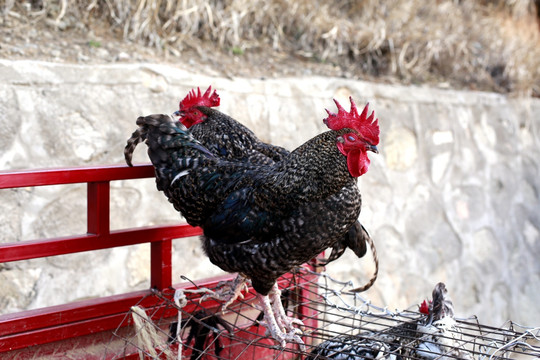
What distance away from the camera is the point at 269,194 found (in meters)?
2.20

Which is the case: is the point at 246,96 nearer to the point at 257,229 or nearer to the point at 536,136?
the point at 257,229

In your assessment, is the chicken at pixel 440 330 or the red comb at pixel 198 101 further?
the red comb at pixel 198 101

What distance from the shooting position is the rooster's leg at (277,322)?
7.63 ft

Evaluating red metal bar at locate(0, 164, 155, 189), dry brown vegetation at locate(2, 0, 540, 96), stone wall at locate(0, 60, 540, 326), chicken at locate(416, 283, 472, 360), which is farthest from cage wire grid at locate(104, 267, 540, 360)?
dry brown vegetation at locate(2, 0, 540, 96)

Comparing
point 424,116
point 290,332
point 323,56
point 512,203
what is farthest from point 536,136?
point 290,332

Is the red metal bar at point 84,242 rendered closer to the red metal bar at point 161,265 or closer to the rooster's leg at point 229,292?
the red metal bar at point 161,265

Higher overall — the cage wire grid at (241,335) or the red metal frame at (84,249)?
the red metal frame at (84,249)

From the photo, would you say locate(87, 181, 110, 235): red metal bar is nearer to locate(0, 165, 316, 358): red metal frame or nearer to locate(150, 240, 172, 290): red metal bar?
locate(0, 165, 316, 358): red metal frame

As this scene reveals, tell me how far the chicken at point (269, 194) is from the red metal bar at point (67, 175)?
0.26 feet

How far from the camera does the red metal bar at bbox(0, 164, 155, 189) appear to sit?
2001 millimetres

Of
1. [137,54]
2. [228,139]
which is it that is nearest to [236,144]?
[228,139]

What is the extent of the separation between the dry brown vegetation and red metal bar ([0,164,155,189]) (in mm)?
2106

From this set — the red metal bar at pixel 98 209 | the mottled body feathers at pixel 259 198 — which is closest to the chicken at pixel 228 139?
the mottled body feathers at pixel 259 198

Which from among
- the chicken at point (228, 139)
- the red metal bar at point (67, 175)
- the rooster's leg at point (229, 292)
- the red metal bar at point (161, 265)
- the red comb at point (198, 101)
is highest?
the red comb at point (198, 101)
